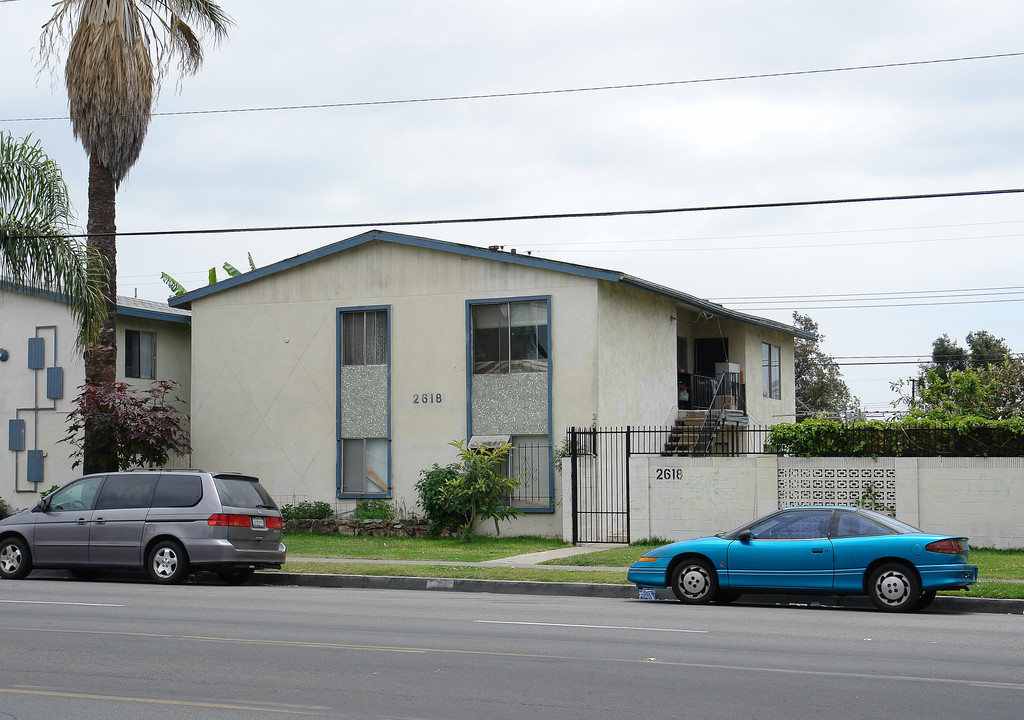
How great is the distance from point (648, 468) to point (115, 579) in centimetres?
1005

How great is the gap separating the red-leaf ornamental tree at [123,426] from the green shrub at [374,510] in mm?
4726

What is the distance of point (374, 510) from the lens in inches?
1064

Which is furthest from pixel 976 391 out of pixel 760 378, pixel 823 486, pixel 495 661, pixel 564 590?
pixel 495 661

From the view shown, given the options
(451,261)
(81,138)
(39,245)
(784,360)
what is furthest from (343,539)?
(784,360)

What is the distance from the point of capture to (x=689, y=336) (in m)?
34.3

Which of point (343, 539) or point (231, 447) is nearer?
point (343, 539)

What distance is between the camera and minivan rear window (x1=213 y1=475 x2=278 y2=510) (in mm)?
17547

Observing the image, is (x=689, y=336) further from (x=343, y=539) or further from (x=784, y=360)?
(x=343, y=539)

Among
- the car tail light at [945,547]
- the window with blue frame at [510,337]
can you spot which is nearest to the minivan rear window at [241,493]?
the window with blue frame at [510,337]

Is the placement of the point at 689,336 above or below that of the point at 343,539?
above

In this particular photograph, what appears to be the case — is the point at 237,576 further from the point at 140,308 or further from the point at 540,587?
the point at 140,308

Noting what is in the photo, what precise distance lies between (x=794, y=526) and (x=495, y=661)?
623 centimetres

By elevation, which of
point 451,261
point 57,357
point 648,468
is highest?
point 451,261

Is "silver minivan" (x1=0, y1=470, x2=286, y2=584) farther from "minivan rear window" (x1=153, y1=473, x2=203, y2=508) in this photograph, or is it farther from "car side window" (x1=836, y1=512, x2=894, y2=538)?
"car side window" (x1=836, y1=512, x2=894, y2=538)
